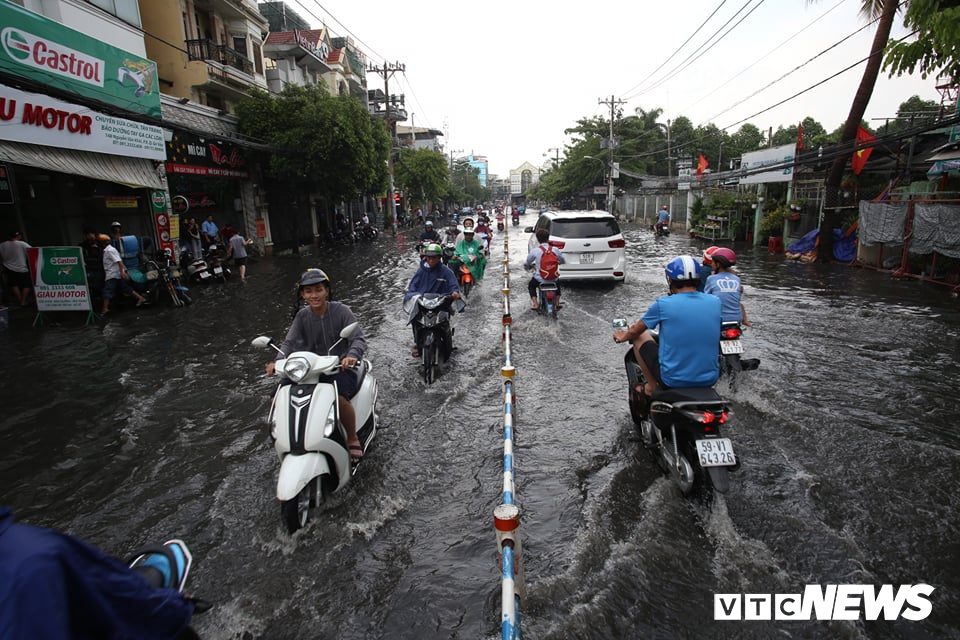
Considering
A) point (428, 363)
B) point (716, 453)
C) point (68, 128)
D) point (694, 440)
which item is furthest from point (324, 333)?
point (68, 128)

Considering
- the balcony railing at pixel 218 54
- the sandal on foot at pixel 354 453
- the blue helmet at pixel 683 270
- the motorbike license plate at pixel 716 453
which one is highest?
the balcony railing at pixel 218 54

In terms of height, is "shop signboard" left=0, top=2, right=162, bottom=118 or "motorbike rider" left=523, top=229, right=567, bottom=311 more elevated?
"shop signboard" left=0, top=2, right=162, bottom=118

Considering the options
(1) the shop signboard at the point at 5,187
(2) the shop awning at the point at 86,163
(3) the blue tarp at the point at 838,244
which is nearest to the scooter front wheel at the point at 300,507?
(2) the shop awning at the point at 86,163

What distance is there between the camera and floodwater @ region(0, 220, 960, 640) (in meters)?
3.07

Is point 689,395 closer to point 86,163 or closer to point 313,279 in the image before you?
point 313,279

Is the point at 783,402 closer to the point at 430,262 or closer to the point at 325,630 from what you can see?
the point at 430,262

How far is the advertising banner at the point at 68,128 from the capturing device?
9883mm

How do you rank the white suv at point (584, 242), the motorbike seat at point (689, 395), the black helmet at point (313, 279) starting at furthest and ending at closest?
the white suv at point (584, 242) < the black helmet at point (313, 279) < the motorbike seat at point (689, 395)

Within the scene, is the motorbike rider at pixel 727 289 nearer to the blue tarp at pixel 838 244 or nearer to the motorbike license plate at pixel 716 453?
the motorbike license plate at pixel 716 453

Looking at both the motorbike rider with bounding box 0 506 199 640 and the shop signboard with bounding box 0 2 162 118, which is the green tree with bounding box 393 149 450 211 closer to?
the shop signboard with bounding box 0 2 162 118

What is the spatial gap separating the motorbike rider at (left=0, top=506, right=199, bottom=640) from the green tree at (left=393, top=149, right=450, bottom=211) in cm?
4702

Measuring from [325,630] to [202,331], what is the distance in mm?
8103

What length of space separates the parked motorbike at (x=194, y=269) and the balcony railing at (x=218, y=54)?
8.87 metres

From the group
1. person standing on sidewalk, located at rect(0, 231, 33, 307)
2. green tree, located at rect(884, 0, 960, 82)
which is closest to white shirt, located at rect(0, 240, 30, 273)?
person standing on sidewalk, located at rect(0, 231, 33, 307)
